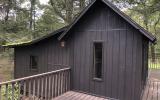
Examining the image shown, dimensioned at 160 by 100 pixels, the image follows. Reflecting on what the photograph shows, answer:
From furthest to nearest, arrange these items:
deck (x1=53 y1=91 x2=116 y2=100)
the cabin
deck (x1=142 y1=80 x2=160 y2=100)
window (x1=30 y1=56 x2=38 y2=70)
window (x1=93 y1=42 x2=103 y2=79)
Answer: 1. window (x1=30 y1=56 x2=38 y2=70)
2. window (x1=93 y1=42 x2=103 y2=79)
3. deck (x1=142 y1=80 x2=160 y2=100)
4. deck (x1=53 y1=91 x2=116 y2=100)
5. the cabin

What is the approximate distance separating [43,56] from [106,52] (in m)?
4.32

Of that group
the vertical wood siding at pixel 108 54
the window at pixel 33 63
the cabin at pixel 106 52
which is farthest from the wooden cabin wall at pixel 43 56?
the vertical wood siding at pixel 108 54

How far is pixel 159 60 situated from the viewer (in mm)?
17703

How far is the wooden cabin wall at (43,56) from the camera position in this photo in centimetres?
929

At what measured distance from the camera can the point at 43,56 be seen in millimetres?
10156

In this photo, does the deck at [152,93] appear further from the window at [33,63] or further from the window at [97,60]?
the window at [33,63]

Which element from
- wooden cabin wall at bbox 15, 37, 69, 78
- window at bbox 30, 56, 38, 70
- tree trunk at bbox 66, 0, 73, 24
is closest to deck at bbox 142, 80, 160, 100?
wooden cabin wall at bbox 15, 37, 69, 78

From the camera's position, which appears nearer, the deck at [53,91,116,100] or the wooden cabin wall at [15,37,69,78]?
the deck at [53,91,116,100]

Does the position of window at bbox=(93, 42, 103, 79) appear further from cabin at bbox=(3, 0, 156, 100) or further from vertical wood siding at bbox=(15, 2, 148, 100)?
vertical wood siding at bbox=(15, 2, 148, 100)

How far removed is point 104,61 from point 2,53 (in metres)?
17.1

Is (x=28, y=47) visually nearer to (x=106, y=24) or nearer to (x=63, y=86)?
(x=63, y=86)

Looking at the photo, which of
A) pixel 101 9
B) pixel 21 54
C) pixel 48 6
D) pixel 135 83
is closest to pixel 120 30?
pixel 101 9

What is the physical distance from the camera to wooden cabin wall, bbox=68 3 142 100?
6.41 metres

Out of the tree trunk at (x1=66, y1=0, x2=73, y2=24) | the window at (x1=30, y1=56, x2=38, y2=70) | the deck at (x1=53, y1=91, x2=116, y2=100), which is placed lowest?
the deck at (x1=53, y1=91, x2=116, y2=100)
